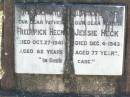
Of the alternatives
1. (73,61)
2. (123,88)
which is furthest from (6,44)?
(123,88)

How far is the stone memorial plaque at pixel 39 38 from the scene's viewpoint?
211 inches

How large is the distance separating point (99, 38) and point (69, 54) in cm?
42

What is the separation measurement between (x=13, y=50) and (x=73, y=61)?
769mm

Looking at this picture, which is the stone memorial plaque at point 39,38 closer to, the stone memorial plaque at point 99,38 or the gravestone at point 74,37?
the gravestone at point 74,37

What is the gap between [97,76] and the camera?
17.9 feet

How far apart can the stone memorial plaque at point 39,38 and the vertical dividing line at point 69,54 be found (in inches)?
2.0

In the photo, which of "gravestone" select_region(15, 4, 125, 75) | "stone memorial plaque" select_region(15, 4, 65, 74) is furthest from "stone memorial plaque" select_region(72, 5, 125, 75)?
"stone memorial plaque" select_region(15, 4, 65, 74)

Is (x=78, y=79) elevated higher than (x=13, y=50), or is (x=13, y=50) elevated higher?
(x=13, y=50)

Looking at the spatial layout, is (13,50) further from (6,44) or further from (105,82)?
(105,82)

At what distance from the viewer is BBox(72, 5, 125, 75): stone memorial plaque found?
17.5 ft

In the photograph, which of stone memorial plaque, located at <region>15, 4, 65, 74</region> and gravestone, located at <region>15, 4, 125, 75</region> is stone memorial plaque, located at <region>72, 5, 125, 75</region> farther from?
stone memorial plaque, located at <region>15, 4, 65, 74</region>

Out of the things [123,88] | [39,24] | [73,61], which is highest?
[39,24]

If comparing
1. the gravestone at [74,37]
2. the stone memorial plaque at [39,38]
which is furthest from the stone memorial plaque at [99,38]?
the stone memorial plaque at [39,38]

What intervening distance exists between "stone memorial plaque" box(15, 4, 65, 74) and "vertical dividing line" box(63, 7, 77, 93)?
5 centimetres
